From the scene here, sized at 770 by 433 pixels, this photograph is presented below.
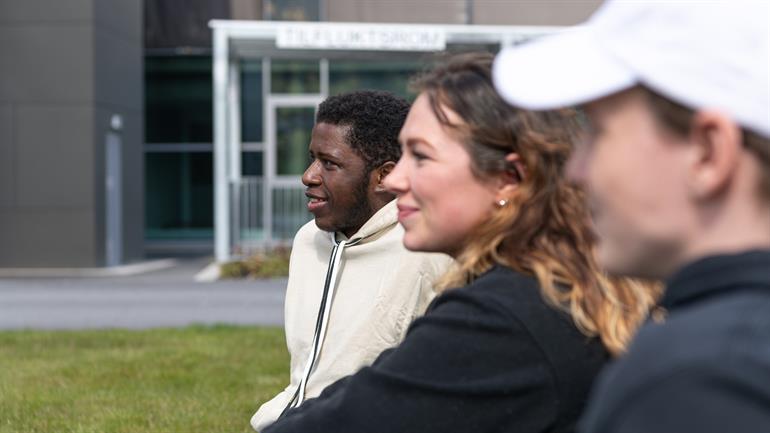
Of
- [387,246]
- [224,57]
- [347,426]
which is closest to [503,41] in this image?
[224,57]

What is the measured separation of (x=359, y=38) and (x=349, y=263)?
16.6 metres

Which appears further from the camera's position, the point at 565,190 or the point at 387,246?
the point at 387,246

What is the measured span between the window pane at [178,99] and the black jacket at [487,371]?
1029 inches

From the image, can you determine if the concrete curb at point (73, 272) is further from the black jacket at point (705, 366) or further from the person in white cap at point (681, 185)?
the black jacket at point (705, 366)

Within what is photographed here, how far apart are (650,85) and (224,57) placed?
63.0 feet

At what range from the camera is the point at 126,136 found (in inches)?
872

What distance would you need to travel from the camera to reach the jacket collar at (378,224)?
337 centimetres

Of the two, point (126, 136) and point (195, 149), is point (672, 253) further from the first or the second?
point (195, 149)

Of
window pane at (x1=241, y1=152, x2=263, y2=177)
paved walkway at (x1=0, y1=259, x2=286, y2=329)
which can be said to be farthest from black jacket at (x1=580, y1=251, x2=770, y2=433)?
window pane at (x1=241, y1=152, x2=263, y2=177)

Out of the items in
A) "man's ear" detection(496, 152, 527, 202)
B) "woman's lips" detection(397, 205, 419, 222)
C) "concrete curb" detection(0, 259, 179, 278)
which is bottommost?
"concrete curb" detection(0, 259, 179, 278)

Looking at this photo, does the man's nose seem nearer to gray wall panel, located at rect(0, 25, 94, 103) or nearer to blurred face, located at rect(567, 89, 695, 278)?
blurred face, located at rect(567, 89, 695, 278)

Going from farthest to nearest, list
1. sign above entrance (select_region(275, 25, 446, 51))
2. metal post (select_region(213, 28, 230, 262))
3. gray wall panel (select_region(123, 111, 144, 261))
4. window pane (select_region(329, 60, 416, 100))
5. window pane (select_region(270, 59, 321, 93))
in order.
→ window pane (select_region(270, 59, 321, 93)) → window pane (select_region(329, 60, 416, 100)) → gray wall panel (select_region(123, 111, 144, 261)) → metal post (select_region(213, 28, 230, 262)) → sign above entrance (select_region(275, 25, 446, 51))

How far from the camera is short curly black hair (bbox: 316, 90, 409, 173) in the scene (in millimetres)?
3668

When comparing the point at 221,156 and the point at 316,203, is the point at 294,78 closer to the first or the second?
the point at 221,156
